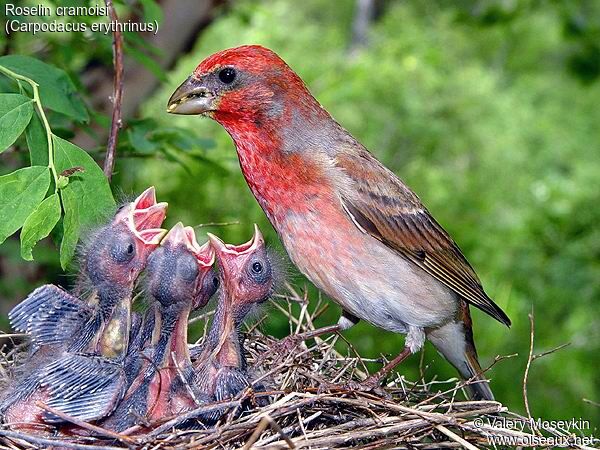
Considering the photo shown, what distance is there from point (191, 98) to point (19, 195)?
1.31 m

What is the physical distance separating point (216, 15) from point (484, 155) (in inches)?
371

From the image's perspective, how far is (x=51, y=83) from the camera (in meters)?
3.98

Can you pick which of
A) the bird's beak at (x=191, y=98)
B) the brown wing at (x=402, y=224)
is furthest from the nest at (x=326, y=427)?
the bird's beak at (x=191, y=98)

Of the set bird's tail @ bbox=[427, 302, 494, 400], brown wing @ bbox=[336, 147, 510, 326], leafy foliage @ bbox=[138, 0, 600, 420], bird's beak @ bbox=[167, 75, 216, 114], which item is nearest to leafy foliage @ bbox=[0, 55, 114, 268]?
bird's beak @ bbox=[167, 75, 216, 114]

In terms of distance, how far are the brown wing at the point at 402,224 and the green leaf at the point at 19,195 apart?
161cm

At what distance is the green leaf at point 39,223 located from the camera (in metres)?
3.16

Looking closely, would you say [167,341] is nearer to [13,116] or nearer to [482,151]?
[13,116]

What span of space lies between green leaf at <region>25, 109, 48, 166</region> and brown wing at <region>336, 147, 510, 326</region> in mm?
1485

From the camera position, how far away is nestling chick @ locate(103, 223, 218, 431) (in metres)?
3.76

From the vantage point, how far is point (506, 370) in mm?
8305

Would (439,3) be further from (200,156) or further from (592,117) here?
(200,156)

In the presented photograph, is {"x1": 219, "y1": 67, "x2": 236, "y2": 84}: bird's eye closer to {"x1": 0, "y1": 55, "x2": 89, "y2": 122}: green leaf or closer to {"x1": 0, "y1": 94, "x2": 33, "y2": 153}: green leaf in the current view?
{"x1": 0, "y1": 55, "x2": 89, "y2": 122}: green leaf

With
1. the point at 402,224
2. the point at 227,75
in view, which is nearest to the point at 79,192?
the point at 227,75

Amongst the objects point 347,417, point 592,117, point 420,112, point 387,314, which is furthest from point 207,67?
point 592,117
